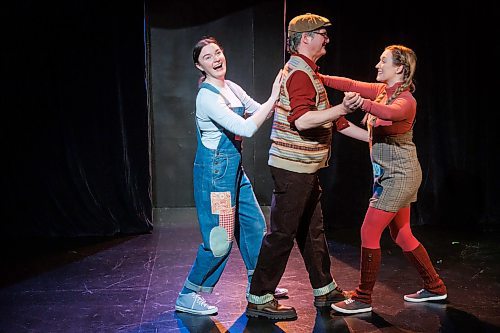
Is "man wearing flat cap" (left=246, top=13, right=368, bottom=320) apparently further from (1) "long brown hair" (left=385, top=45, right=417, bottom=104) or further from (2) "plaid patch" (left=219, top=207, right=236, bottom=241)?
(1) "long brown hair" (left=385, top=45, right=417, bottom=104)

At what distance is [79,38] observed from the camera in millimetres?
5434

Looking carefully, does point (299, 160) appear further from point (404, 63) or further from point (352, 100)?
point (404, 63)

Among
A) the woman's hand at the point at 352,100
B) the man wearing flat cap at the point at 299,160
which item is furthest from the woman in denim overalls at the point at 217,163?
the woman's hand at the point at 352,100

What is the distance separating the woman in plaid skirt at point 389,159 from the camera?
11.6 feet

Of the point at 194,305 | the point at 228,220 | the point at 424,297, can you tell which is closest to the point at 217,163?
the point at 228,220

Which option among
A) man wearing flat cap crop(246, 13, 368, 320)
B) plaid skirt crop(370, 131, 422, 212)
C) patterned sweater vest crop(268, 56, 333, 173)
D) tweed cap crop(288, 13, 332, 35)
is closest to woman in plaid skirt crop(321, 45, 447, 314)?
plaid skirt crop(370, 131, 422, 212)

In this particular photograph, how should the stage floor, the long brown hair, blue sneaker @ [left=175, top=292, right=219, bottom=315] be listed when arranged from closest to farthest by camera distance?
the long brown hair
the stage floor
blue sneaker @ [left=175, top=292, right=219, bottom=315]

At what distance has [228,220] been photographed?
3.59m

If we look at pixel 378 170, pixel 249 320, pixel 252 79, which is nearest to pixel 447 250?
pixel 378 170

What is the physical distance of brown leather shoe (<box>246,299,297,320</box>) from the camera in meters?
3.68

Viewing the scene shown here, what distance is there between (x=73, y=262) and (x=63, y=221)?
2.76 ft

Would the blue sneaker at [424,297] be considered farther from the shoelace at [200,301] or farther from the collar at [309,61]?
the collar at [309,61]

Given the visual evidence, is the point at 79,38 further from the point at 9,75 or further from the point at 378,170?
the point at 378,170

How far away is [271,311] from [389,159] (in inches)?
38.9
